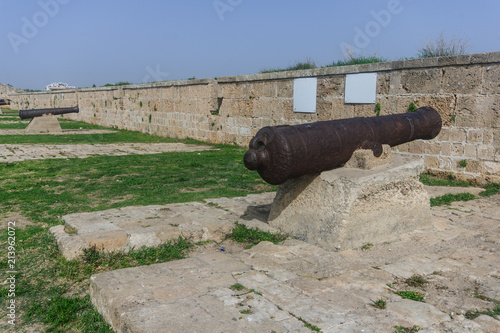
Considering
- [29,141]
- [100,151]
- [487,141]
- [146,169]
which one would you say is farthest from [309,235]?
[29,141]

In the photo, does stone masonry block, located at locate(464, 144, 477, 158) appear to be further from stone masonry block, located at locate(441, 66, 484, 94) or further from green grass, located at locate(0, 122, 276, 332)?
green grass, located at locate(0, 122, 276, 332)

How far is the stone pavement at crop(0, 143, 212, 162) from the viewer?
34.6ft

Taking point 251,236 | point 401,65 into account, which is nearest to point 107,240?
point 251,236

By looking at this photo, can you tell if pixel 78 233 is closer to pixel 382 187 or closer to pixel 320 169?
pixel 320 169

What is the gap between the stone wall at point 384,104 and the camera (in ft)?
22.8

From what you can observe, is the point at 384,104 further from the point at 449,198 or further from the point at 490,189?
the point at 449,198

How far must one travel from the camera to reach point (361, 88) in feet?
29.0

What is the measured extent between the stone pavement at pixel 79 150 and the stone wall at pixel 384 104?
160 cm

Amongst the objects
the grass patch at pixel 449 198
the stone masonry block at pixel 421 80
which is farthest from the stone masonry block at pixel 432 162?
the grass patch at pixel 449 198

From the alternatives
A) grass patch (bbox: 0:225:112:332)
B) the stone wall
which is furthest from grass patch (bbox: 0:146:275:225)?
the stone wall

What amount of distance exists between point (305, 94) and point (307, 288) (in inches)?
314

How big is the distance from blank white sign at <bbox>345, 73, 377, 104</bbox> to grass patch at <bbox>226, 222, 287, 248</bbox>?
17.6 ft

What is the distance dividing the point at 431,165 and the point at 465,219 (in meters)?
2.95

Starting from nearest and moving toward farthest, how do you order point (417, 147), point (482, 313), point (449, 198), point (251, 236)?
point (482, 313), point (251, 236), point (449, 198), point (417, 147)
